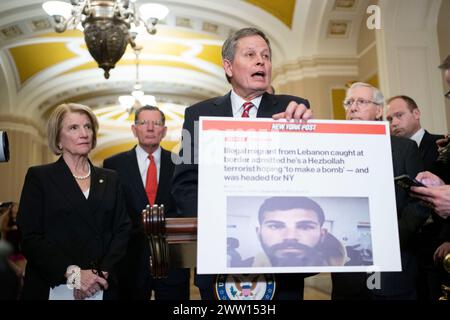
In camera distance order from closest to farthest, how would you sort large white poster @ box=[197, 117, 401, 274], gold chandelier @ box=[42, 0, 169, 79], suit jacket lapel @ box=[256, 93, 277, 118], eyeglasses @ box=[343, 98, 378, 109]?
large white poster @ box=[197, 117, 401, 274] < suit jacket lapel @ box=[256, 93, 277, 118] < eyeglasses @ box=[343, 98, 378, 109] < gold chandelier @ box=[42, 0, 169, 79]

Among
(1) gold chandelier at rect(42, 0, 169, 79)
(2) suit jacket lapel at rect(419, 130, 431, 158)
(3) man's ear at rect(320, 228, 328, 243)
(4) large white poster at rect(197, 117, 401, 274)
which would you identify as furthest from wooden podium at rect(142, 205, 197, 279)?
(1) gold chandelier at rect(42, 0, 169, 79)

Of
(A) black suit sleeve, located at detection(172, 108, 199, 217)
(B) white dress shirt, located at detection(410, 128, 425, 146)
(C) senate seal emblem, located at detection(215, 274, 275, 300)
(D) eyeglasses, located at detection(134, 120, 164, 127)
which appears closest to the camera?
(C) senate seal emblem, located at detection(215, 274, 275, 300)

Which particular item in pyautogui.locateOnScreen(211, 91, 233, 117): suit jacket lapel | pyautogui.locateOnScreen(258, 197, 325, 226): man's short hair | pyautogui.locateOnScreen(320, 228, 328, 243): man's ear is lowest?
pyautogui.locateOnScreen(320, 228, 328, 243): man's ear

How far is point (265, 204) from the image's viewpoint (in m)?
1.21

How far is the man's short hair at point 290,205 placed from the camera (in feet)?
3.95

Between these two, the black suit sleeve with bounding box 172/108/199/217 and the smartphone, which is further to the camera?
the black suit sleeve with bounding box 172/108/199/217

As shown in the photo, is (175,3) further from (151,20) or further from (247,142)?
(247,142)

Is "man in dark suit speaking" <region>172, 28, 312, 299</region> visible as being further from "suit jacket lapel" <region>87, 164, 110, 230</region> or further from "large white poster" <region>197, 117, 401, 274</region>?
"suit jacket lapel" <region>87, 164, 110, 230</region>

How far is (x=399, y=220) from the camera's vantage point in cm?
167

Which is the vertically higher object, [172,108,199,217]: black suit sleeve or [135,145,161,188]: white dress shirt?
[135,145,161,188]: white dress shirt

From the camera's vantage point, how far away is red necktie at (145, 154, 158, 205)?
3.11 m

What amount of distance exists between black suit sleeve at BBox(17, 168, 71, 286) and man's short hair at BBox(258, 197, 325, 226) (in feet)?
3.86

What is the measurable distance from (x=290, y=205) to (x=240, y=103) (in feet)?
2.07

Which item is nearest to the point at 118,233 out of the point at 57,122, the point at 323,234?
the point at 57,122
